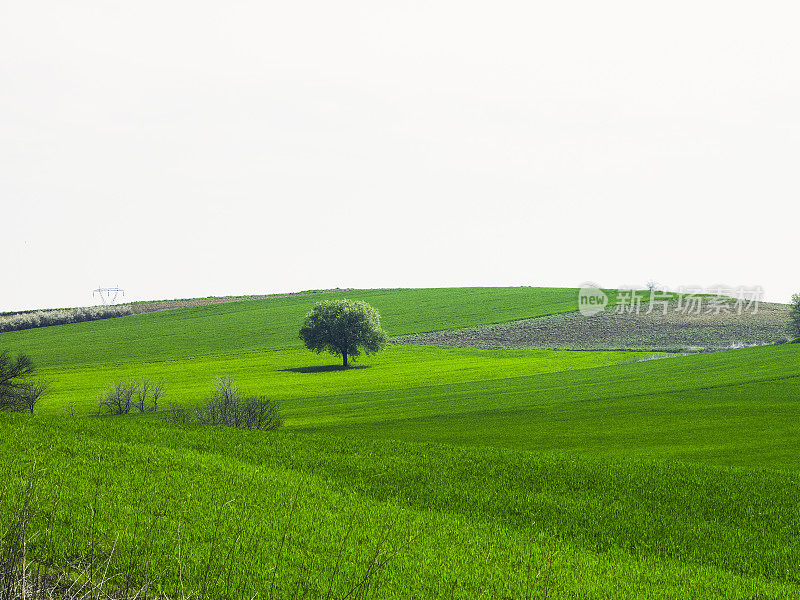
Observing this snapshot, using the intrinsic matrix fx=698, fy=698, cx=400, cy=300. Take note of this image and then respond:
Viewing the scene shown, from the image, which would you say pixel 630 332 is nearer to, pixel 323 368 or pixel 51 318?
pixel 323 368

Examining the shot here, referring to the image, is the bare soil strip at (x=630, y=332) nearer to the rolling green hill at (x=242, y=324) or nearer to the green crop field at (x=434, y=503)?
the rolling green hill at (x=242, y=324)

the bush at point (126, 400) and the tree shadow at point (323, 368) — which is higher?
the bush at point (126, 400)

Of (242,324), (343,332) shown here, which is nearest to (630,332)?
(343,332)

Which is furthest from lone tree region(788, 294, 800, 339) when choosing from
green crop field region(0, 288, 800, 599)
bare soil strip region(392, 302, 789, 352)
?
green crop field region(0, 288, 800, 599)

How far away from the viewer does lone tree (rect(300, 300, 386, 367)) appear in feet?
251

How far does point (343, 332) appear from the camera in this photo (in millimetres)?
76625

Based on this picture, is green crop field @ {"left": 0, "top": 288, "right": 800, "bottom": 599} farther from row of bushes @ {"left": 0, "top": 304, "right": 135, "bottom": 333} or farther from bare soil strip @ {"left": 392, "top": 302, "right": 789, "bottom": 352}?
row of bushes @ {"left": 0, "top": 304, "right": 135, "bottom": 333}

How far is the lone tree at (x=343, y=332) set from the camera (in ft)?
251

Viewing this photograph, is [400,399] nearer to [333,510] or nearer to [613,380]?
[613,380]

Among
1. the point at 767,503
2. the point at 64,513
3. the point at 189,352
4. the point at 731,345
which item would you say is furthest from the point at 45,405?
the point at 731,345

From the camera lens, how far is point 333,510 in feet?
35.4

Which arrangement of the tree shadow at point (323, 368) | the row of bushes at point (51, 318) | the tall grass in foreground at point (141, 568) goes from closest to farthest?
the tall grass in foreground at point (141, 568) → the tree shadow at point (323, 368) → the row of bushes at point (51, 318)

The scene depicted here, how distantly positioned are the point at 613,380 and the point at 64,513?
132 ft

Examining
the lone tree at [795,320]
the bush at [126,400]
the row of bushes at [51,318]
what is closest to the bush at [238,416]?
the bush at [126,400]
